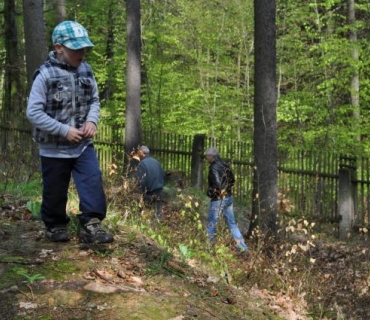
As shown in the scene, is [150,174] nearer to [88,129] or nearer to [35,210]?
[35,210]

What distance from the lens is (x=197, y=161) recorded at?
627 inches

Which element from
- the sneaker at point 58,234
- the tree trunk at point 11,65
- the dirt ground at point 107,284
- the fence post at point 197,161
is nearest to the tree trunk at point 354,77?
the fence post at point 197,161

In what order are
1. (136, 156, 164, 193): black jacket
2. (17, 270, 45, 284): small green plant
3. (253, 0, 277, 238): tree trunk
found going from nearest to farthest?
(17, 270, 45, 284): small green plant < (253, 0, 277, 238): tree trunk < (136, 156, 164, 193): black jacket

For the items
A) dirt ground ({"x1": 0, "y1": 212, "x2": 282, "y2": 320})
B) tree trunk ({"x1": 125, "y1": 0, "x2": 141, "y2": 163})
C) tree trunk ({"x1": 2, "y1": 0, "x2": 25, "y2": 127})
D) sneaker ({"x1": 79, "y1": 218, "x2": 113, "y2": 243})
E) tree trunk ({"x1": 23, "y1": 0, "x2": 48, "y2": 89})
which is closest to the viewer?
dirt ground ({"x1": 0, "y1": 212, "x2": 282, "y2": 320})

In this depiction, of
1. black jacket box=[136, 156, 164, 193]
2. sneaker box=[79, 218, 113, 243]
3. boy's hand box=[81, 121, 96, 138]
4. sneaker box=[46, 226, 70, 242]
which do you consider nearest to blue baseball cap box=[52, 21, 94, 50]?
boy's hand box=[81, 121, 96, 138]

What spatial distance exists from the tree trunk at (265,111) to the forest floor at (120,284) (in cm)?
370

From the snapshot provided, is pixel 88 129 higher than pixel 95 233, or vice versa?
pixel 88 129

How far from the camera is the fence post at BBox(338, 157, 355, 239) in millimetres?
12688

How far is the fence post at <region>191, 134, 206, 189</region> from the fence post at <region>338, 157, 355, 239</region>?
4.37 m

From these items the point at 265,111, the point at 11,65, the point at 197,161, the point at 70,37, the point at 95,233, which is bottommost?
the point at 197,161

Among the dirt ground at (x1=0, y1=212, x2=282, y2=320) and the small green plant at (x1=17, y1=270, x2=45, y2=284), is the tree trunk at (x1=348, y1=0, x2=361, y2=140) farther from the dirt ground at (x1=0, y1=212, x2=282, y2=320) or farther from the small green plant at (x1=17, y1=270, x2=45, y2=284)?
the small green plant at (x1=17, y1=270, x2=45, y2=284)

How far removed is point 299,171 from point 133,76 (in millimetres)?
5169

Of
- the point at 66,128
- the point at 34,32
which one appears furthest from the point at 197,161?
the point at 66,128

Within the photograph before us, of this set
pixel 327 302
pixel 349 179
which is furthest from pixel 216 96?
pixel 327 302
